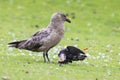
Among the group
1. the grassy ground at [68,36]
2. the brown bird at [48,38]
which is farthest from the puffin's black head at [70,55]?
the brown bird at [48,38]

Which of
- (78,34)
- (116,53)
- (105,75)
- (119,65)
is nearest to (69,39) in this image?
(78,34)

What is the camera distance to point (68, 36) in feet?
87.4

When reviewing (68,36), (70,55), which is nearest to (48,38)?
(70,55)

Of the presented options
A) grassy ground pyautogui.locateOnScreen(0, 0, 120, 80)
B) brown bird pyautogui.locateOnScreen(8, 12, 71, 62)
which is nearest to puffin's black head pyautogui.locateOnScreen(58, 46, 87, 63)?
grassy ground pyautogui.locateOnScreen(0, 0, 120, 80)

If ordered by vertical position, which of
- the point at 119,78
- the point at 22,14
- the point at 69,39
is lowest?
the point at 119,78

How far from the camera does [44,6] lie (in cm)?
3553

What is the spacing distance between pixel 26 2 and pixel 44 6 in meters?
1.56

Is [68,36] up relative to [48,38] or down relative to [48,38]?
up

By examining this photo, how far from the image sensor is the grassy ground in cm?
1395

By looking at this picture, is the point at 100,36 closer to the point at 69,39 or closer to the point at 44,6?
the point at 69,39

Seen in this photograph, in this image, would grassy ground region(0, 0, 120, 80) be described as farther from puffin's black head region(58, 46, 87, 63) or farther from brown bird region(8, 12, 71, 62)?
brown bird region(8, 12, 71, 62)

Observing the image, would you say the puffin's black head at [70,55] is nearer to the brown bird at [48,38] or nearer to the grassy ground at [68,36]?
the grassy ground at [68,36]

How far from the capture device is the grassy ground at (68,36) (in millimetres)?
13953

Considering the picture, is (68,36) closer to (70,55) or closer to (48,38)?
(70,55)
